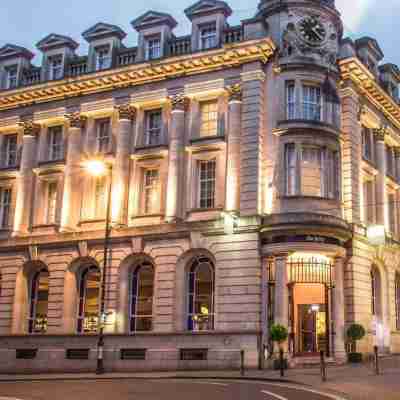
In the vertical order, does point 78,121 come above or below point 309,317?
above

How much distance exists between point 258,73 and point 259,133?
3.29 metres

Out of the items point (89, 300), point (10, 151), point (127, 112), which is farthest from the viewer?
point (10, 151)

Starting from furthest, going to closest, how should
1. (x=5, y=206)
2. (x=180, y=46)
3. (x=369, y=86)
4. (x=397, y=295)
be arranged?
(x=5, y=206) < (x=397, y=295) < (x=369, y=86) < (x=180, y=46)

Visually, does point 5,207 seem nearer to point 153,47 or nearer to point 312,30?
point 153,47

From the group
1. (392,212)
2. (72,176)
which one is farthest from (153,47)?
(392,212)

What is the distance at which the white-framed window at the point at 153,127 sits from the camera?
124 feet

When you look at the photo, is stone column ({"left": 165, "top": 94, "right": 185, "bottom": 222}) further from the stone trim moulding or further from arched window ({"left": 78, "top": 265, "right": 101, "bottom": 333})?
arched window ({"left": 78, "top": 265, "right": 101, "bottom": 333})

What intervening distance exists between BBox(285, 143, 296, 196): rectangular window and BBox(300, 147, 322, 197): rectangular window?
0.42 m

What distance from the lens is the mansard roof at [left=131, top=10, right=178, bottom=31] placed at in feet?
127

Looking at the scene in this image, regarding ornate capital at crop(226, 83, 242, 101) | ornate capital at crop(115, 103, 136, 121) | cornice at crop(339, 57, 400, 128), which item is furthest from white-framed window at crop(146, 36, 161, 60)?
cornice at crop(339, 57, 400, 128)

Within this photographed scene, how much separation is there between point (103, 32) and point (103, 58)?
161cm

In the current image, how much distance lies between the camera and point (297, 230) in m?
31.8

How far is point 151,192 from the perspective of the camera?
37062mm

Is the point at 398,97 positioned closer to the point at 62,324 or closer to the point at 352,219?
the point at 352,219
